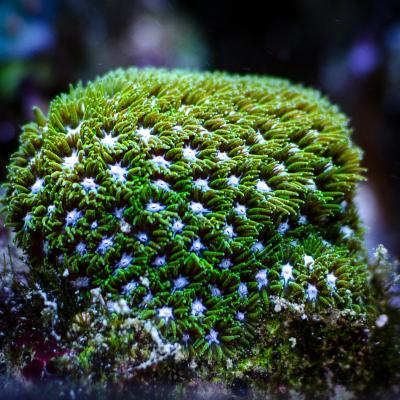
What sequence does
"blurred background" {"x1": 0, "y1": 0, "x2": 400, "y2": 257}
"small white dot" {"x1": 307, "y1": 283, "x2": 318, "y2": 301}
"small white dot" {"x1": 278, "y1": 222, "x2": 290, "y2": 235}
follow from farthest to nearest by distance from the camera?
"blurred background" {"x1": 0, "y1": 0, "x2": 400, "y2": 257} < "small white dot" {"x1": 278, "y1": 222, "x2": 290, "y2": 235} < "small white dot" {"x1": 307, "y1": 283, "x2": 318, "y2": 301}

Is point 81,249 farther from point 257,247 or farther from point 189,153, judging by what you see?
point 257,247

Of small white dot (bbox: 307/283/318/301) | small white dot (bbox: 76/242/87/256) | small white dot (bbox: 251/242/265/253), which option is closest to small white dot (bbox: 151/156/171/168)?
small white dot (bbox: 76/242/87/256)

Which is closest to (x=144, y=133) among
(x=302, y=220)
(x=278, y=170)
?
(x=278, y=170)

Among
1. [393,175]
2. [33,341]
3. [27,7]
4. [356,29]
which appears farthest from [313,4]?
[33,341]

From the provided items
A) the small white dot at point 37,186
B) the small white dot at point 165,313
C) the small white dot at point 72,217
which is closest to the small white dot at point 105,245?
the small white dot at point 72,217

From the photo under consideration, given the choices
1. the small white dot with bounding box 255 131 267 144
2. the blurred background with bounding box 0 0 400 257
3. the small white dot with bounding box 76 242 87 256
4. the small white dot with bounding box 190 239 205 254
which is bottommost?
the small white dot with bounding box 76 242 87 256

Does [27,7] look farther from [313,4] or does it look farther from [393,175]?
[393,175]

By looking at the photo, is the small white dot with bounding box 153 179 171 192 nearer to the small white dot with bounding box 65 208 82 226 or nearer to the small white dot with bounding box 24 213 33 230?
the small white dot with bounding box 65 208 82 226
